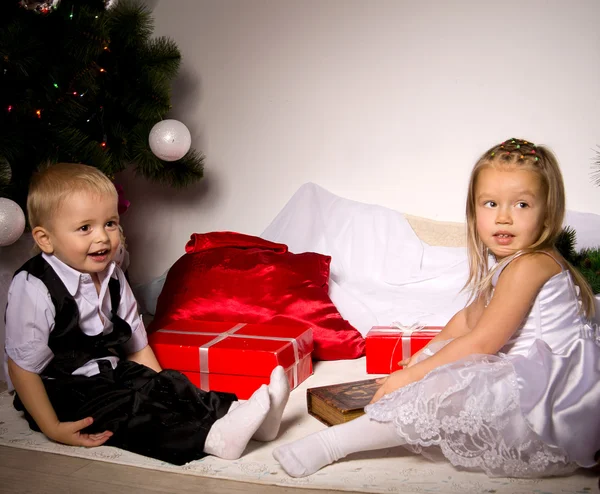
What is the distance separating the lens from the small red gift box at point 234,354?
1.49 m

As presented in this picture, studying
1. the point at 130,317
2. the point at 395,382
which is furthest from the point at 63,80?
the point at 395,382

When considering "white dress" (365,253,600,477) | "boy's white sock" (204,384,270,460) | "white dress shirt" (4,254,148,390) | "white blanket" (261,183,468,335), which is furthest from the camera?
"white blanket" (261,183,468,335)

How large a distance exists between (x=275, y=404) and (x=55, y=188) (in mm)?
636

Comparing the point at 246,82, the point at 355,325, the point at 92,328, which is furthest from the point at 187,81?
the point at 92,328

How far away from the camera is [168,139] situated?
2053mm

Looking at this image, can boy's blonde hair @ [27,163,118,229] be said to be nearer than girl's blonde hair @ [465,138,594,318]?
No

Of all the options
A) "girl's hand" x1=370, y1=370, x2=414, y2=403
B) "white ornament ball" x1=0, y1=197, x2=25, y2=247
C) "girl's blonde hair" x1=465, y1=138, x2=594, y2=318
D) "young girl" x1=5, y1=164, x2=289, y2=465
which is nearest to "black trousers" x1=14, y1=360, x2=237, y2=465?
"young girl" x1=5, y1=164, x2=289, y2=465

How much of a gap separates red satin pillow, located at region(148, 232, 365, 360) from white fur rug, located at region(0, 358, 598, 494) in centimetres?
53

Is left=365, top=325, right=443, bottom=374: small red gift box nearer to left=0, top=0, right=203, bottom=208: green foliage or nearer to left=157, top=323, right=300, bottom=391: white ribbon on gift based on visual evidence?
left=157, top=323, right=300, bottom=391: white ribbon on gift

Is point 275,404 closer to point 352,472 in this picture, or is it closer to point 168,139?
point 352,472

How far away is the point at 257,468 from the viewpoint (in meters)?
1.13

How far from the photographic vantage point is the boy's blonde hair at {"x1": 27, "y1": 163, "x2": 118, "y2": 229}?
1.31 m

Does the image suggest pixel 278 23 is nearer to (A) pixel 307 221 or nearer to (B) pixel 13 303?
(A) pixel 307 221

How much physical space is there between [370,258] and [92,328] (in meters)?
1.12
